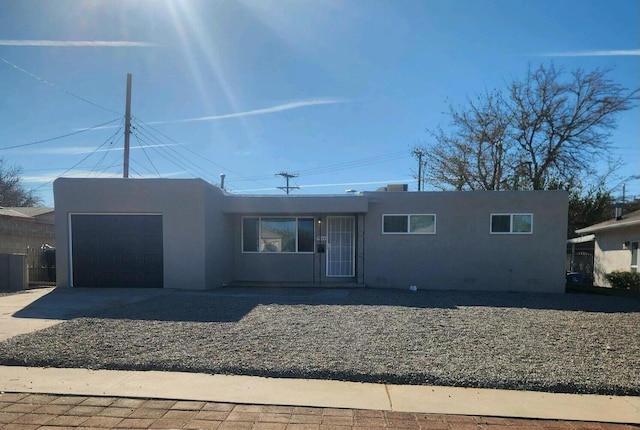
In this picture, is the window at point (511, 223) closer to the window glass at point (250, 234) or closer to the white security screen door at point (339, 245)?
the white security screen door at point (339, 245)

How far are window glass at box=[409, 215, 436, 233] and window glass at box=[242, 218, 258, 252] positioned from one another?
208 inches

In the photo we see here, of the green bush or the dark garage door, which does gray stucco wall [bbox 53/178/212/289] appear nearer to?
the dark garage door

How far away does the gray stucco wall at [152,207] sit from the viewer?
1227 cm

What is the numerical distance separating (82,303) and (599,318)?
11.3 m

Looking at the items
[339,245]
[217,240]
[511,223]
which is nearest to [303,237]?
[339,245]

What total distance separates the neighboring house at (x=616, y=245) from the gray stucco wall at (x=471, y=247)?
203 inches

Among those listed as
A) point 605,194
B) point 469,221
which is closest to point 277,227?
point 469,221

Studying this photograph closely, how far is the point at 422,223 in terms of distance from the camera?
13680mm

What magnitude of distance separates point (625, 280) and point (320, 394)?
15417 millimetres

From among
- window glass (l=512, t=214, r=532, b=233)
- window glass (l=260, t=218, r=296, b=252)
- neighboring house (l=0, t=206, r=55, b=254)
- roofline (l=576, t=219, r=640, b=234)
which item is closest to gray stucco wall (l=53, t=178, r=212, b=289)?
window glass (l=260, t=218, r=296, b=252)

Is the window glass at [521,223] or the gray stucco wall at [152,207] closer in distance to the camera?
the gray stucco wall at [152,207]

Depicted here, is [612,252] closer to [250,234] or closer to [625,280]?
[625,280]

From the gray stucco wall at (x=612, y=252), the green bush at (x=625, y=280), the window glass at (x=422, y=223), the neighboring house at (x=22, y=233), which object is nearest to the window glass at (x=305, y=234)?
the window glass at (x=422, y=223)

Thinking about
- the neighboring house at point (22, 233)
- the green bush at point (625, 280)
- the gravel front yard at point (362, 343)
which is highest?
the neighboring house at point (22, 233)
